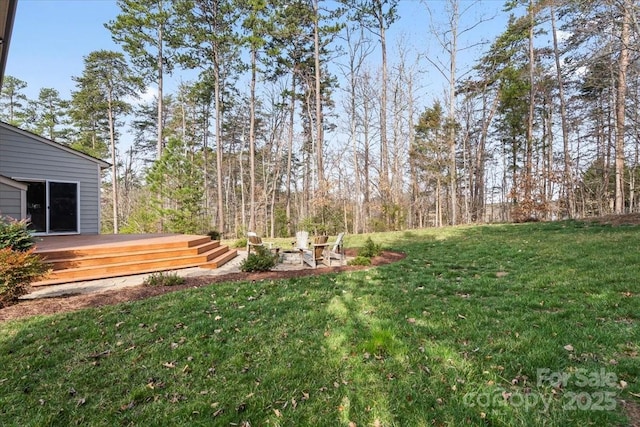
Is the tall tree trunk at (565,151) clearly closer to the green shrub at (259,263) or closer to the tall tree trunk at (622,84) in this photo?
the tall tree trunk at (622,84)

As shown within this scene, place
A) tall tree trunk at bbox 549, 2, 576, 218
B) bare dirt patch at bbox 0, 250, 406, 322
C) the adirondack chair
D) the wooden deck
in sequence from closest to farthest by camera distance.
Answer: bare dirt patch at bbox 0, 250, 406, 322 → the wooden deck → the adirondack chair → tall tree trunk at bbox 549, 2, 576, 218

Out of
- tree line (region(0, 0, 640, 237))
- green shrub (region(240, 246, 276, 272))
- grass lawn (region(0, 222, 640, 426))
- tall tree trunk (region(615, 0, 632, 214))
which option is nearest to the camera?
grass lawn (region(0, 222, 640, 426))

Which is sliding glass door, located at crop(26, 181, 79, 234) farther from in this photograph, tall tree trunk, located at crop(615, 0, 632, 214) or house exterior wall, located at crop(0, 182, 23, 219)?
tall tree trunk, located at crop(615, 0, 632, 214)

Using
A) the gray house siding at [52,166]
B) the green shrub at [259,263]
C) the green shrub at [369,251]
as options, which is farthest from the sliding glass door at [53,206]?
the green shrub at [369,251]

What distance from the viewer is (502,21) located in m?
16.2

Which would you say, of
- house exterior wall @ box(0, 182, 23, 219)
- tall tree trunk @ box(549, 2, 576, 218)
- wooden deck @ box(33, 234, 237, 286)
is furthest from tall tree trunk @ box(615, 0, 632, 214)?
house exterior wall @ box(0, 182, 23, 219)

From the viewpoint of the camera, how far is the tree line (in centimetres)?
1426

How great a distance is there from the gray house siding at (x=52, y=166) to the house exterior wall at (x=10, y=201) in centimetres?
102

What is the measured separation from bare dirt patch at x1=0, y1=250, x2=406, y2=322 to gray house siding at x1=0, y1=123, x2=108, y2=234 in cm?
663

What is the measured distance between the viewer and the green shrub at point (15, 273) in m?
4.28

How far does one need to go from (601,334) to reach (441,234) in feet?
30.1

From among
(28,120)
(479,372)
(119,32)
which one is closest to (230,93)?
(119,32)

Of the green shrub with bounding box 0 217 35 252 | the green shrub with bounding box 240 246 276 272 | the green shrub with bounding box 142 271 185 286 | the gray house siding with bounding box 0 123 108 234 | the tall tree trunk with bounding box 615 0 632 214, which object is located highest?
the tall tree trunk with bounding box 615 0 632 214

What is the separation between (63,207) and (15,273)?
6.59 m
